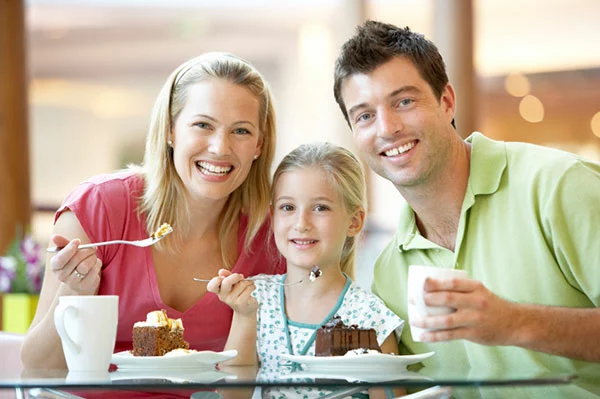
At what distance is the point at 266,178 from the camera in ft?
7.32

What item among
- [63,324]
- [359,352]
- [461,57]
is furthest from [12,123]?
[359,352]

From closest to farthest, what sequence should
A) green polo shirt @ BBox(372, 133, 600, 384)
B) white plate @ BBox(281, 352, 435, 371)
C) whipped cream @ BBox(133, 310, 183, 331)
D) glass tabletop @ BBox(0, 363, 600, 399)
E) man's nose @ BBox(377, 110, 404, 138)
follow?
glass tabletop @ BBox(0, 363, 600, 399)
white plate @ BBox(281, 352, 435, 371)
whipped cream @ BBox(133, 310, 183, 331)
green polo shirt @ BBox(372, 133, 600, 384)
man's nose @ BBox(377, 110, 404, 138)

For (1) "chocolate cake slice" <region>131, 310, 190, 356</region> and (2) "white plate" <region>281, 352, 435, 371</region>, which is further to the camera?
(1) "chocolate cake slice" <region>131, 310, 190, 356</region>

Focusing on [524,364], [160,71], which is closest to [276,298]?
[524,364]

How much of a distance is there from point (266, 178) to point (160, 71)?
900 cm

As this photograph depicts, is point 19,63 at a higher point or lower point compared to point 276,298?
higher

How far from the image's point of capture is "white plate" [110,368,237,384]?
4.17 ft

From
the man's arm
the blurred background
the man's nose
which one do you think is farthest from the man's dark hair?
the blurred background

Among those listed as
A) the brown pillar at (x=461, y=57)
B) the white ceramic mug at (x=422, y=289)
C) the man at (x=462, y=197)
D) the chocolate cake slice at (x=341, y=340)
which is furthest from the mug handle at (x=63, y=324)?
the brown pillar at (x=461, y=57)

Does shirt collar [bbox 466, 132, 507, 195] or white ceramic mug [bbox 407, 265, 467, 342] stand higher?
shirt collar [bbox 466, 132, 507, 195]

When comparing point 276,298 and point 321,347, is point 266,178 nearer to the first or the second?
point 276,298

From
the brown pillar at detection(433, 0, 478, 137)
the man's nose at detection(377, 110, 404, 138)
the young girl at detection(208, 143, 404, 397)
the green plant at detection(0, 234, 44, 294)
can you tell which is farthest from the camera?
the brown pillar at detection(433, 0, 478, 137)

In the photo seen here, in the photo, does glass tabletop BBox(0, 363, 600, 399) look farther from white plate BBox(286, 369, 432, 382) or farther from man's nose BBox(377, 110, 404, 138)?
man's nose BBox(377, 110, 404, 138)

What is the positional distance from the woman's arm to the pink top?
0.15ft
